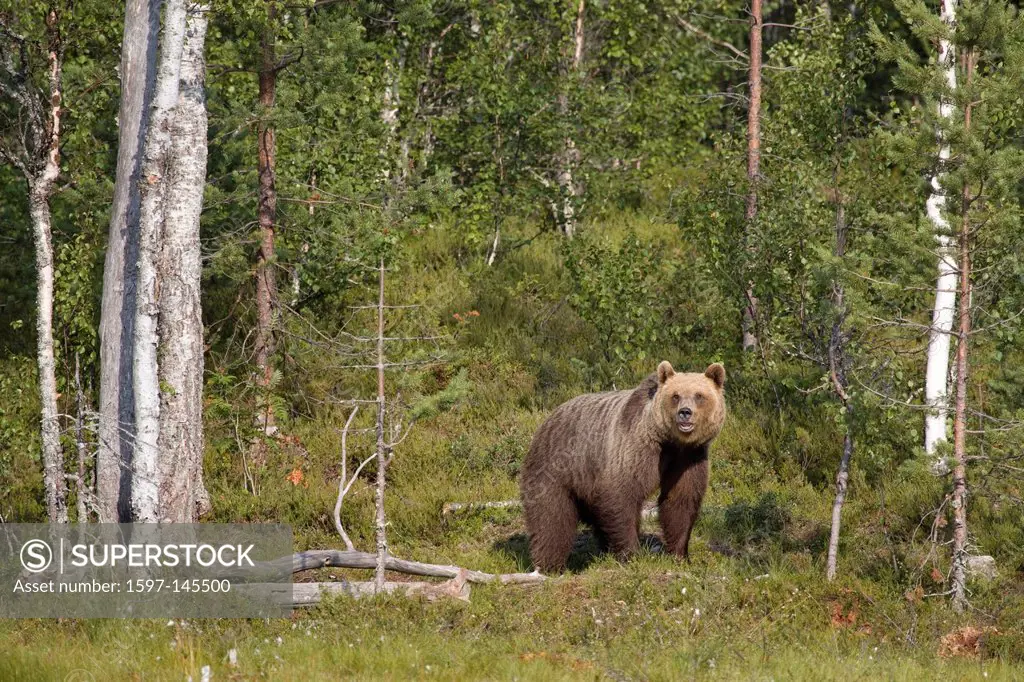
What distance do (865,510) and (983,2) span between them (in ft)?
15.1

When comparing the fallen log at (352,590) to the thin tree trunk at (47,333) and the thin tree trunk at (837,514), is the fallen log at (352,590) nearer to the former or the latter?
the thin tree trunk at (47,333)

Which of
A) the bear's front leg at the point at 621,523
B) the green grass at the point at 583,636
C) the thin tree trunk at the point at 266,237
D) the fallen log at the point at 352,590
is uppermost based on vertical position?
the thin tree trunk at the point at 266,237

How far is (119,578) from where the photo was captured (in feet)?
31.2

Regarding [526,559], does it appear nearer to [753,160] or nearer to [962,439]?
[962,439]

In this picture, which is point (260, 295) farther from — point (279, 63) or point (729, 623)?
point (729, 623)

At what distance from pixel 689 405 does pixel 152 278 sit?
13.8ft

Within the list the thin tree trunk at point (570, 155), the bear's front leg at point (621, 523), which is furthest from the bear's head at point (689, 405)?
the thin tree trunk at point (570, 155)

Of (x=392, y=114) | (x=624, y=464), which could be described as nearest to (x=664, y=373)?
(x=624, y=464)

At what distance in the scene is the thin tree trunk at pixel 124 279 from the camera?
10492 millimetres

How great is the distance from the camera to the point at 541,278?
16.2 meters

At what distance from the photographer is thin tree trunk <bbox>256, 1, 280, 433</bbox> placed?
12.4m

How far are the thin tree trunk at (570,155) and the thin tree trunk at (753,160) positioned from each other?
8.74ft

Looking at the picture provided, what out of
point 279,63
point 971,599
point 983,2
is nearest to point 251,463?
point 279,63

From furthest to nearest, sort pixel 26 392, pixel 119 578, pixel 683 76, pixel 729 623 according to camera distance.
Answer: pixel 683 76 < pixel 26 392 < pixel 119 578 < pixel 729 623
